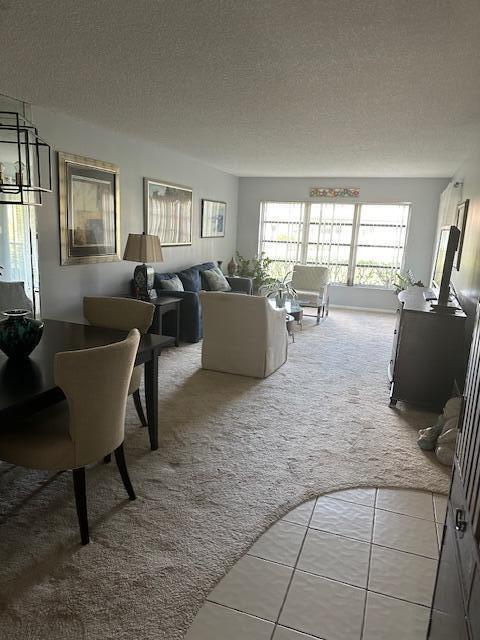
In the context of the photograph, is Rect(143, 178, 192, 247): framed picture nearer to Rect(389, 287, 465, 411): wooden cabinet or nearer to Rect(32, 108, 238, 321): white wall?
Rect(32, 108, 238, 321): white wall

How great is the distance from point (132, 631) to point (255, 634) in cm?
46

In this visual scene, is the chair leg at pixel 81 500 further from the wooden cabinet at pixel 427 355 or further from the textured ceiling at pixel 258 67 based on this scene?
the wooden cabinet at pixel 427 355

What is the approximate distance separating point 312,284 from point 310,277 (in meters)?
0.13

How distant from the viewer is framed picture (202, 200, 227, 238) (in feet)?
23.7

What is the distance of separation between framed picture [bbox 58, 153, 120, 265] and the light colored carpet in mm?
1533

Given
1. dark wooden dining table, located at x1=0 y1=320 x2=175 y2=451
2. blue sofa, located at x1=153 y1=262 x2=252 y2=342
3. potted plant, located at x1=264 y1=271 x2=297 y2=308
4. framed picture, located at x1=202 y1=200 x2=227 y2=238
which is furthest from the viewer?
framed picture, located at x1=202 y1=200 x2=227 y2=238

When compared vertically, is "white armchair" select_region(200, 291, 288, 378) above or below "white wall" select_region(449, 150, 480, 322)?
below

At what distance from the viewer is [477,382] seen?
1.18 m

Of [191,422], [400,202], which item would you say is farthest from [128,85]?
[400,202]

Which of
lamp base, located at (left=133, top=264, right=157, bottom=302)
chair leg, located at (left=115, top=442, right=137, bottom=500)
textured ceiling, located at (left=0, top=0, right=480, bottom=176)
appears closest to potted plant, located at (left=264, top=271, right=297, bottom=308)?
lamp base, located at (left=133, top=264, right=157, bottom=302)

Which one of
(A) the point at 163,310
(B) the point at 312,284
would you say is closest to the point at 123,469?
(A) the point at 163,310

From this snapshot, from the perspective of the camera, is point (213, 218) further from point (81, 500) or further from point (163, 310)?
point (81, 500)

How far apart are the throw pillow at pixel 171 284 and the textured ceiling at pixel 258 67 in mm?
1727

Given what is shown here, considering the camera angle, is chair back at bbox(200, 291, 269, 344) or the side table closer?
chair back at bbox(200, 291, 269, 344)
